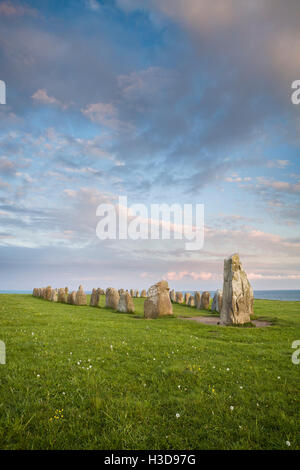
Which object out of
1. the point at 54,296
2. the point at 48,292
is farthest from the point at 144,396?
the point at 48,292

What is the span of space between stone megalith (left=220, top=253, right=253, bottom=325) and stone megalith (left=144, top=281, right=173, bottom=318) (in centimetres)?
579

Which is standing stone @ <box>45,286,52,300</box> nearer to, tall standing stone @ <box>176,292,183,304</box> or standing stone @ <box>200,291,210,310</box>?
tall standing stone @ <box>176,292,183,304</box>

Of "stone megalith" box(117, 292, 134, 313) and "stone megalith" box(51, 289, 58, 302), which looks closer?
"stone megalith" box(117, 292, 134, 313)

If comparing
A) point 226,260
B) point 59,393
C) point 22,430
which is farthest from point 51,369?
point 226,260

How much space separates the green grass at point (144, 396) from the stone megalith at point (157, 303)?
1179 centimetres

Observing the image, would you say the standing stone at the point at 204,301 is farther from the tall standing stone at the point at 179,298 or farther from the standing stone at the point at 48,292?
the standing stone at the point at 48,292

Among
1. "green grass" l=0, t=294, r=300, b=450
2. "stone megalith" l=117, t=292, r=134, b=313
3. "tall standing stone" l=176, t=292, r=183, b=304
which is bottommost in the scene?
"tall standing stone" l=176, t=292, r=183, b=304

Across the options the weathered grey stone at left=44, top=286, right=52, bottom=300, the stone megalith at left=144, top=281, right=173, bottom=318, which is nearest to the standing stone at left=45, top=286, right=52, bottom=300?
the weathered grey stone at left=44, top=286, right=52, bottom=300

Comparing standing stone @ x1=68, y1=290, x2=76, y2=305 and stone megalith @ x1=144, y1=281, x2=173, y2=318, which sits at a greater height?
stone megalith @ x1=144, y1=281, x2=173, y2=318

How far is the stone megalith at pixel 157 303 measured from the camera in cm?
2219

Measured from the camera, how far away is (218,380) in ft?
22.8

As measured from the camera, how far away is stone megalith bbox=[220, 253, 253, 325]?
1770 centimetres

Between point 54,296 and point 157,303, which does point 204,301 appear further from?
point 54,296
